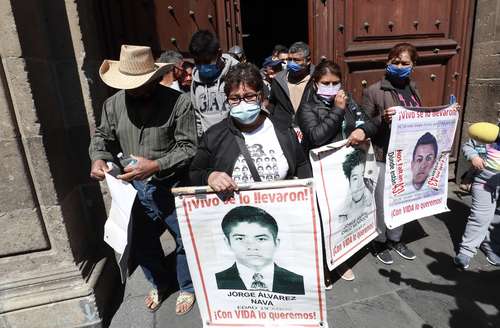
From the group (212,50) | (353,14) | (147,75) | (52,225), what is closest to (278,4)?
(353,14)

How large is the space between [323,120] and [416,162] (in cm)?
112

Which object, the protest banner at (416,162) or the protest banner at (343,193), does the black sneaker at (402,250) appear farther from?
the protest banner at (343,193)

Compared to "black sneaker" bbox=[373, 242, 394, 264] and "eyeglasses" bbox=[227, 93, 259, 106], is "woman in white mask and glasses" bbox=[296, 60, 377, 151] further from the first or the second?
"black sneaker" bbox=[373, 242, 394, 264]

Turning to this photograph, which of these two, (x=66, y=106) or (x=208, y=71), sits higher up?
(x=208, y=71)

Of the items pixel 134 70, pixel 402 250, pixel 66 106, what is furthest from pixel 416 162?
pixel 66 106

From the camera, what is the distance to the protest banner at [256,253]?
1866 millimetres

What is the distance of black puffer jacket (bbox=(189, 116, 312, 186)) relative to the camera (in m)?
2.06

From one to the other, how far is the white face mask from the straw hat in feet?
3.71

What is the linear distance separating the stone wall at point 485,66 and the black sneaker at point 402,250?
7.52ft

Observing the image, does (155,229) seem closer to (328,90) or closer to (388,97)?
(328,90)

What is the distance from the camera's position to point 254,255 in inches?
77.7

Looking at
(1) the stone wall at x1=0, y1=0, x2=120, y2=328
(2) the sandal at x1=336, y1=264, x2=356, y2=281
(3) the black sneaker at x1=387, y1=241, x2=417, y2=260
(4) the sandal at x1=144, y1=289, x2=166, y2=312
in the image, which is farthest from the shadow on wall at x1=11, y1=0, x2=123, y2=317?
(3) the black sneaker at x1=387, y1=241, x2=417, y2=260

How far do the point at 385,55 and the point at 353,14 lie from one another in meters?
0.64

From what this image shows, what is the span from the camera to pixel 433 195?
322cm
